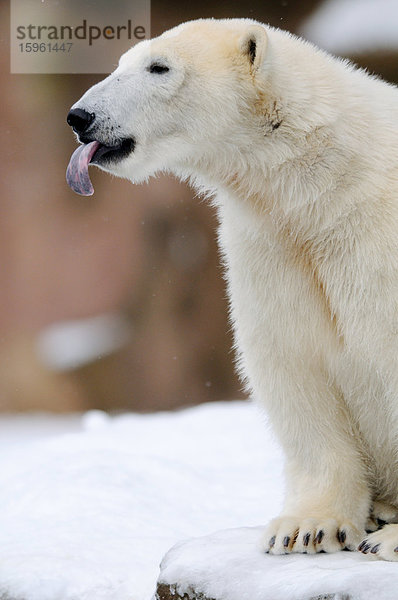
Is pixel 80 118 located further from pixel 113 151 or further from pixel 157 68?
pixel 157 68

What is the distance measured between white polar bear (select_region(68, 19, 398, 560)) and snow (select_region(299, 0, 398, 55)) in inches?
227

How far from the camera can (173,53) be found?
3137mm

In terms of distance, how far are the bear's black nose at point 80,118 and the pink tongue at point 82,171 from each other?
0.07 metres

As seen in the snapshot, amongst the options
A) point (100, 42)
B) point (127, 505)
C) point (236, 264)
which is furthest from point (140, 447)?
point (100, 42)

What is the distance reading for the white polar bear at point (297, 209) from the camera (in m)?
2.96

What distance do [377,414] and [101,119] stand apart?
1.31 metres

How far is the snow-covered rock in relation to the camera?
2.50 meters

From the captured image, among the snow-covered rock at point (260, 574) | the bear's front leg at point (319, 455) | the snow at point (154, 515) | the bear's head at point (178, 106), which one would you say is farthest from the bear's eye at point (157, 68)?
the snow-covered rock at point (260, 574)

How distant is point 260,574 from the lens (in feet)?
9.20

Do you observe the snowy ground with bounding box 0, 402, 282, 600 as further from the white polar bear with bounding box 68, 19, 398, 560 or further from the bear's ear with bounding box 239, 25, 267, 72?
the bear's ear with bounding box 239, 25, 267, 72

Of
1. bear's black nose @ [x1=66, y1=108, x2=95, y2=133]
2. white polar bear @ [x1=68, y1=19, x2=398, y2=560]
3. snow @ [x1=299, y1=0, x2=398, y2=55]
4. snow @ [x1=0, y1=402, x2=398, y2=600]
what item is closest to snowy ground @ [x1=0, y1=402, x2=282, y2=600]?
snow @ [x1=0, y1=402, x2=398, y2=600]

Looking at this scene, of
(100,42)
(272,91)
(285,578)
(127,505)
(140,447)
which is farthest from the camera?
(100,42)

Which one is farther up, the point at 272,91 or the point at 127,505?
the point at 272,91

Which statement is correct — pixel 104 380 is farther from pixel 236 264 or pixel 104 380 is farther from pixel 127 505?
pixel 236 264
